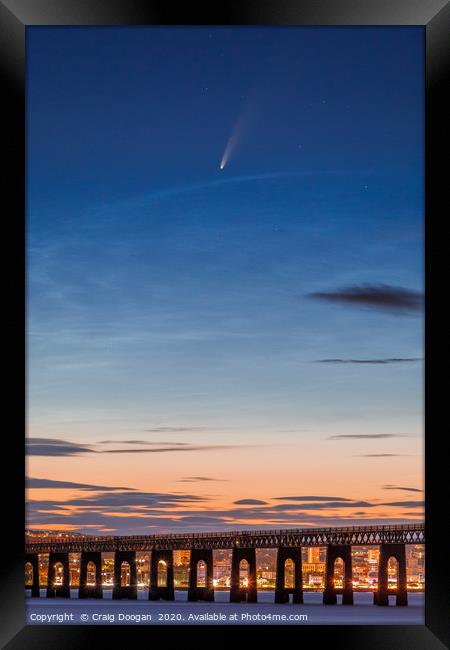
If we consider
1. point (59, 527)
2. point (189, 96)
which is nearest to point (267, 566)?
point (59, 527)

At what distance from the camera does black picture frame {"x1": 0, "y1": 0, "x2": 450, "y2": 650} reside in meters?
2.19

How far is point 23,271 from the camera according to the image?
7.45 feet

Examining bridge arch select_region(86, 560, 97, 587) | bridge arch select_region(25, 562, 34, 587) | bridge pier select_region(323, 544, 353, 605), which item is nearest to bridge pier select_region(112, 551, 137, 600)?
bridge arch select_region(86, 560, 97, 587)

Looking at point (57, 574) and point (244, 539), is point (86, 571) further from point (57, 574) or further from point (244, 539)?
point (244, 539)

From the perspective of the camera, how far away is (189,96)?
9.57 feet

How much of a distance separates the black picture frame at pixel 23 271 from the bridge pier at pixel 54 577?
0.43 meters

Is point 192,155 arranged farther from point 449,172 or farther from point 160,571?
point 160,571

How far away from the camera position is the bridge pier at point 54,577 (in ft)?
9.21

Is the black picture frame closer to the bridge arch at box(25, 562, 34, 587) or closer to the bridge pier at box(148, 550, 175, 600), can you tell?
the bridge arch at box(25, 562, 34, 587)

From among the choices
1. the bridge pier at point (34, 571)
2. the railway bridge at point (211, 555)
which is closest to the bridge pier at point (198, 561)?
the railway bridge at point (211, 555)

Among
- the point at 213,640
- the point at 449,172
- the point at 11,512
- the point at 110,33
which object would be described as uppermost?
the point at 110,33

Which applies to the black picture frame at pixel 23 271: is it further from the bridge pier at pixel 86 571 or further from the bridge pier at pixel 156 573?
the bridge pier at pixel 156 573

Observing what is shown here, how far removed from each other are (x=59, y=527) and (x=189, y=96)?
6.23 feet

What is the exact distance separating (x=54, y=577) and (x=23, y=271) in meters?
1.77
